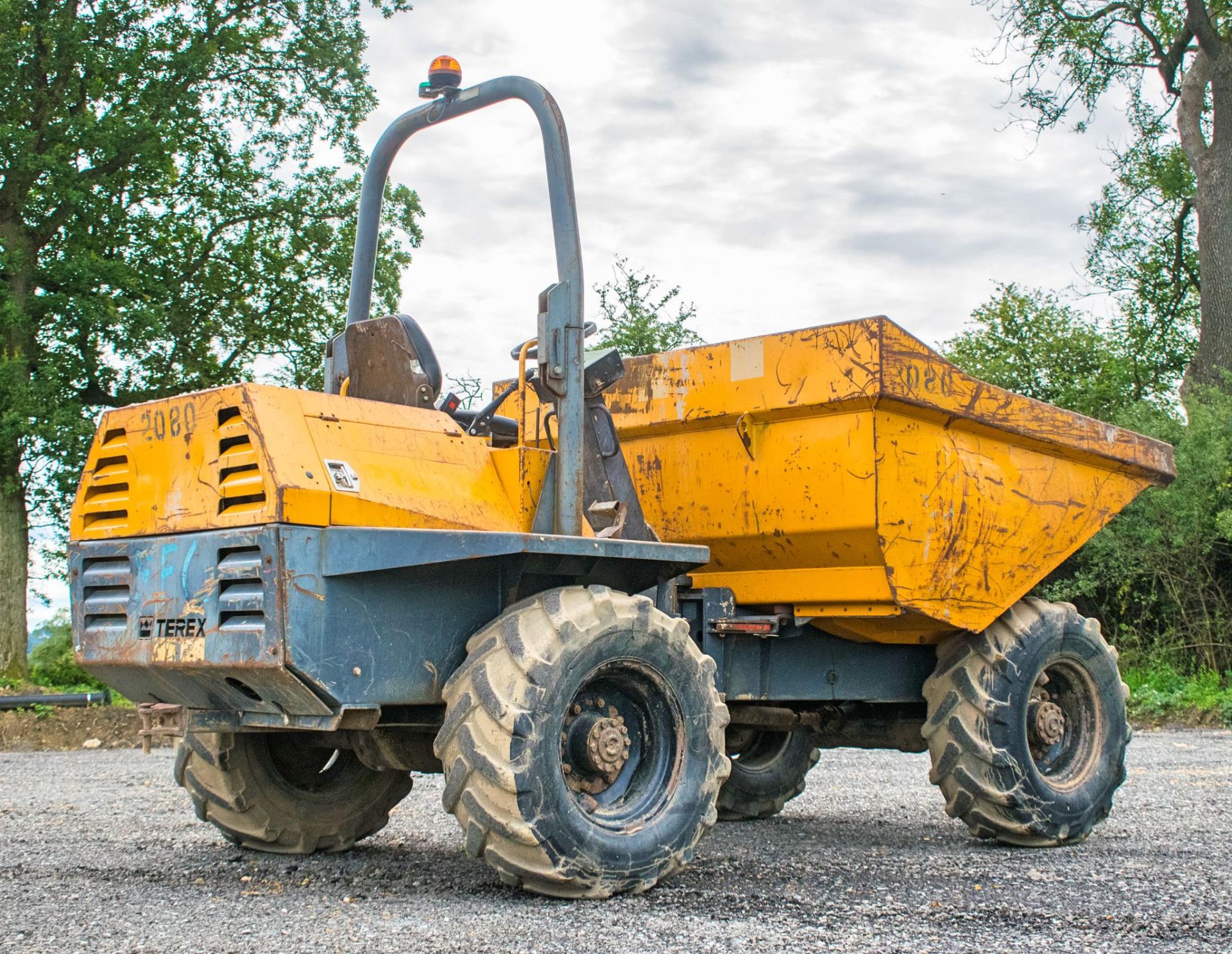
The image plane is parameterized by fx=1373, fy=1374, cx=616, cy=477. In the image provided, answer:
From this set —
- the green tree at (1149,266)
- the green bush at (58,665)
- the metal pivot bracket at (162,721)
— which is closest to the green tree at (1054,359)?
the green tree at (1149,266)

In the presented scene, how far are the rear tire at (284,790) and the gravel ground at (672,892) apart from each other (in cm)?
12

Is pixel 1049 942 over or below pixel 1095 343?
below

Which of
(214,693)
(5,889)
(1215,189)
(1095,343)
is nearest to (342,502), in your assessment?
(214,693)

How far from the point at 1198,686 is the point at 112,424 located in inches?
524

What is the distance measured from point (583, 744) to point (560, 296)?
1.62 m

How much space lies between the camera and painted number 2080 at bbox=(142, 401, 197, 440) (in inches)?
183

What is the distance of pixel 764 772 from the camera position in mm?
7539

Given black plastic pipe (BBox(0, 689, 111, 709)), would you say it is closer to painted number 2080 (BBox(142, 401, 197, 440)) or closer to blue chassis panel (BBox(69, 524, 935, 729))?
blue chassis panel (BBox(69, 524, 935, 729))

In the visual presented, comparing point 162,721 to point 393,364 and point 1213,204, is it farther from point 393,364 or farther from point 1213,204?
point 1213,204

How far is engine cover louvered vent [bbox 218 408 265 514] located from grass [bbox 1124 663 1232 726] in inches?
457

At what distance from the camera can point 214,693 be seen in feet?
15.5

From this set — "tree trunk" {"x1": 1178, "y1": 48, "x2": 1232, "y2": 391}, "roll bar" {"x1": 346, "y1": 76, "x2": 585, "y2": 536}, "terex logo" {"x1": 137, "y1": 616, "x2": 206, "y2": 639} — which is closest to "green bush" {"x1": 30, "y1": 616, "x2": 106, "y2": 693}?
"terex logo" {"x1": 137, "y1": 616, "x2": 206, "y2": 639}

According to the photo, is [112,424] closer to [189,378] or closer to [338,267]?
[189,378]

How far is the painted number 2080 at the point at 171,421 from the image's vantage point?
4.64 m
